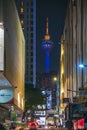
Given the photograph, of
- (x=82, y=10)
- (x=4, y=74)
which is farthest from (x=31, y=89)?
(x=4, y=74)

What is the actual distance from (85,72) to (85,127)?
23277 millimetres

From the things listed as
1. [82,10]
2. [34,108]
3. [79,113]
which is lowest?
[34,108]

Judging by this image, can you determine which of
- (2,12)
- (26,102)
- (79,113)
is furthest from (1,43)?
(26,102)

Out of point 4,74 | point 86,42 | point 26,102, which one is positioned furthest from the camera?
point 26,102

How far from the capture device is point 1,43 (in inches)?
1940

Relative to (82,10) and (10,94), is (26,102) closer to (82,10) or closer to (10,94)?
(82,10)

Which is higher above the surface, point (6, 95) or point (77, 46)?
point (6, 95)

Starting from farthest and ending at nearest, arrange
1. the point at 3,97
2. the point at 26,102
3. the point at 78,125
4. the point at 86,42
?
the point at 26,102, the point at 86,42, the point at 78,125, the point at 3,97

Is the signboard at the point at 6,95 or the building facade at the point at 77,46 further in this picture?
the building facade at the point at 77,46

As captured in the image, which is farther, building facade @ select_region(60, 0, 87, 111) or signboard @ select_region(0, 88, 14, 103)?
building facade @ select_region(60, 0, 87, 111)

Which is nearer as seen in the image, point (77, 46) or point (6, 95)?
point (6, 95)

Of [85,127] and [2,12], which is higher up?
[2,12]

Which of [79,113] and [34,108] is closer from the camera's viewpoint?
[79,113]

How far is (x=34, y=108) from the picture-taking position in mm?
165500
